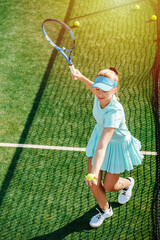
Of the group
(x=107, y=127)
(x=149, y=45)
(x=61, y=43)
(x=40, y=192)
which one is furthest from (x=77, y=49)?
(x=107, y=127)

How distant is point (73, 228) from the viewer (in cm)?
471

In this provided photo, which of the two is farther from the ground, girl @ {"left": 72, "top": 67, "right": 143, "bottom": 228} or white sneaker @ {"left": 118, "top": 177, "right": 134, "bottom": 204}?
girl @ {"left": 72, "top": 67, "right": 143, "bottom": 228}

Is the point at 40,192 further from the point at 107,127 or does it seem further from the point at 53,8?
the point at 53,8

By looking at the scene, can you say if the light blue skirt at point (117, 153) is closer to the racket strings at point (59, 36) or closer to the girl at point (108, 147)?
the girl at point (108, 147)

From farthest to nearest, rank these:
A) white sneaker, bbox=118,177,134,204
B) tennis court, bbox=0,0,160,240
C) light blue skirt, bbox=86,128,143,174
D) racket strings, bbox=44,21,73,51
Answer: racket strings, bbox=44,21,73,51, white sneaker, bbox=118,177,134,204, tennis court, bbox=0,0,160,240, light blue skirt, bbox=86,128,143,174

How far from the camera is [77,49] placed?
8297 mm

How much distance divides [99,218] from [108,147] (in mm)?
1255

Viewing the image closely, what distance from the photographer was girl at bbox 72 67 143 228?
3.59m

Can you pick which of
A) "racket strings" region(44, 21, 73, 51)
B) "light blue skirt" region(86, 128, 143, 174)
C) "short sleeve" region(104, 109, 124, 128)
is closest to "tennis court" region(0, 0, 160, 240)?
"racket strings" region(44, 21, 73, 51)

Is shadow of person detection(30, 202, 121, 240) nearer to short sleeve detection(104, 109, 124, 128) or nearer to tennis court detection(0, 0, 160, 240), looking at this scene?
tennis court detection(0, 0, 160, 240)

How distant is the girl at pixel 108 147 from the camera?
11.8 ft

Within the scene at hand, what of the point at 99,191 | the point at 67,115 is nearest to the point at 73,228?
the point at 99,191

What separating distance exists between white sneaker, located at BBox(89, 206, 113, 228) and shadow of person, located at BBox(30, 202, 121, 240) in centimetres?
11

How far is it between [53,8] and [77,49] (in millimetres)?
2354
